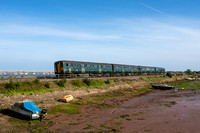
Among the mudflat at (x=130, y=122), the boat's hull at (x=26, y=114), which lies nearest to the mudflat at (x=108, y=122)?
the mudflat at (x=130, y=122)

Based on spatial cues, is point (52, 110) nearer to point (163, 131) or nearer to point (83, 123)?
point (83, 123)

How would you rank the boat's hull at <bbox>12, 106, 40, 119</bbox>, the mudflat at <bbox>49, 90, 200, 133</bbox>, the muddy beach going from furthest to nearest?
the boat's hull at <bbox>12, 106, 40, 119</bbox>
the mudflat at <bbox>49, 90, 200, 133</bbox>
the muddy beach

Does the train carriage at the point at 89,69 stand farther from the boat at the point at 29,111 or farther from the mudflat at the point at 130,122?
the mudflat at the point at 130,122

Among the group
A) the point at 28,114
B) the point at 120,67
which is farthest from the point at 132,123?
the point at 120,67

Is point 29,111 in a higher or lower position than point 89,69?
lower

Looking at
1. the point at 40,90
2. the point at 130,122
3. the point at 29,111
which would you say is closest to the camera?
the point at 29,111

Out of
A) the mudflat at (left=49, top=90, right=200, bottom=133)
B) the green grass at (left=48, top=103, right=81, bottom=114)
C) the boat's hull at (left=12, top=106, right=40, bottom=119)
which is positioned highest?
the boat's hull at (left=12, top=106, right=40, bottom=119)

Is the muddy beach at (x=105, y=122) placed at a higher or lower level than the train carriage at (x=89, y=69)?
lower

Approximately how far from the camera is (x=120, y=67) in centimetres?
5925

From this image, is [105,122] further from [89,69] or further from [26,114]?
[89,69]

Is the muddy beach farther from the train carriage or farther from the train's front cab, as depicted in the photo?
the train's front cab

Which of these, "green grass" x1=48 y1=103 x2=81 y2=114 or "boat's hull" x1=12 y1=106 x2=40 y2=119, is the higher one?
"boat's hull" x1=12 y1=106 x2=40 y2=119

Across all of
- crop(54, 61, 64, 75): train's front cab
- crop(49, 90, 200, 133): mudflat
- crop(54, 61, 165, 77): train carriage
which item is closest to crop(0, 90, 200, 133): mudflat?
crop(49, 90, 200, 133): mudflat

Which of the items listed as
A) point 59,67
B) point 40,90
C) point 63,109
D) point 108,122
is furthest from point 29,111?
point 59,67
